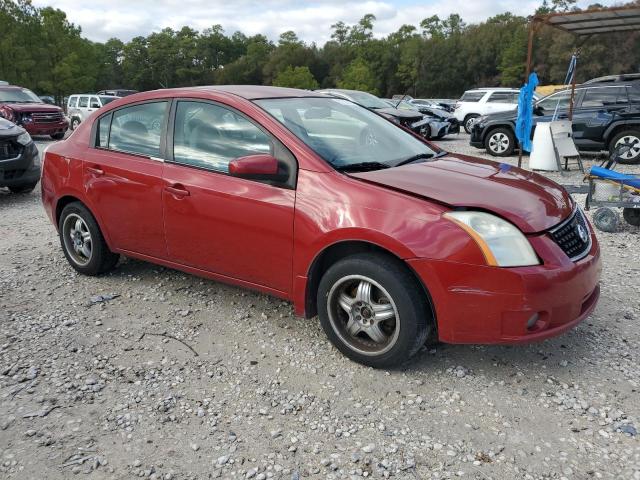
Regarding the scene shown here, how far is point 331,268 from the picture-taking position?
3285 millimetres

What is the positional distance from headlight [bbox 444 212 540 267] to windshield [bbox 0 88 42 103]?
697 inches

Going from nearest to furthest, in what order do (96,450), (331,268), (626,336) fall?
(96,450) → (331,268) → (626,336)

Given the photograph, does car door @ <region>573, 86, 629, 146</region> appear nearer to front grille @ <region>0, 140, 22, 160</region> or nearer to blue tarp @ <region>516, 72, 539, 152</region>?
blue tarp @ <region>516, 72, 539, 152</region>

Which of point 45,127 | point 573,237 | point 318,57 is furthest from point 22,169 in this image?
point 318,57

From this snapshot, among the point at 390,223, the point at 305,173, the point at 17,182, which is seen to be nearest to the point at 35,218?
the point at 17,182

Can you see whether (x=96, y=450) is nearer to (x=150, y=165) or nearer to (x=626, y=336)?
(x=150, y=165)

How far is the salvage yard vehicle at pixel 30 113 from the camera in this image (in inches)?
646

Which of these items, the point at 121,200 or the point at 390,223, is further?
the point at 121,200

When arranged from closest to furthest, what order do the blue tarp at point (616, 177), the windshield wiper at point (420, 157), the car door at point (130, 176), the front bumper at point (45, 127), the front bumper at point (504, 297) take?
the front bumper at point (504, 297)
the windshield wiper at point (420, 157)
the car door at point (130, 176)
the blue tarp at point (616, 177)
the front bumper at point (45, 127)

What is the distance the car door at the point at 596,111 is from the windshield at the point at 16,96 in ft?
51.4

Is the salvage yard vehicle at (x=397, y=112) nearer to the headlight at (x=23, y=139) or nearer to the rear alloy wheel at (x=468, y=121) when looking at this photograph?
the rear alloy wheel at (x=468, y=121)

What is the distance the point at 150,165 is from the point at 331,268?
66.9 inches

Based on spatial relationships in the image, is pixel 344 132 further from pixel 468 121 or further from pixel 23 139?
pixel 468 121

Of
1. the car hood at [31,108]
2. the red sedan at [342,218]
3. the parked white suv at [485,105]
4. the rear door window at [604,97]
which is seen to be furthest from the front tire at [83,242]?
the parked white suv at [485,105]
